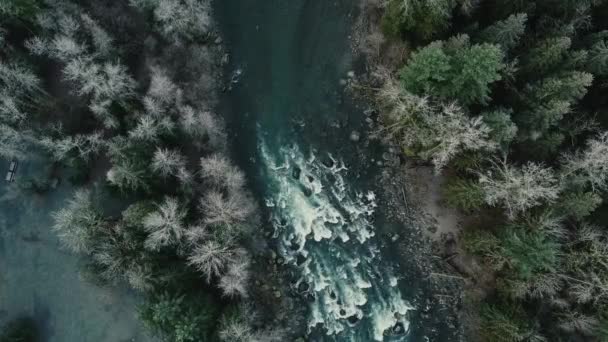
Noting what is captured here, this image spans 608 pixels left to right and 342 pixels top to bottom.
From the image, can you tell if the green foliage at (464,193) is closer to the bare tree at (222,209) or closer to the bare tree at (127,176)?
the bare tree at (222,209)

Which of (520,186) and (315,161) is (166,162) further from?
(520,186)

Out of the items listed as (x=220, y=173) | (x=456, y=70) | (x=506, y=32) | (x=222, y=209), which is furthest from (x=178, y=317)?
(x=506, y=32)

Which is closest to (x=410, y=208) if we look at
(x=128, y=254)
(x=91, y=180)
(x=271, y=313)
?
(x=271, y=313)

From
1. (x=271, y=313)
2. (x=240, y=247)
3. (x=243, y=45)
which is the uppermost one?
(x=243, y=45)

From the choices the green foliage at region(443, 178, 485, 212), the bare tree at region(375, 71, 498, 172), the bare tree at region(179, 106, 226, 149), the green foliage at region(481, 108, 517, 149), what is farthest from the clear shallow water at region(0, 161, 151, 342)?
the green foliage at region(481, 108, 517, 149)

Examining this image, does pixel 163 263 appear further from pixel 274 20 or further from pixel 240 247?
pixel 274 20

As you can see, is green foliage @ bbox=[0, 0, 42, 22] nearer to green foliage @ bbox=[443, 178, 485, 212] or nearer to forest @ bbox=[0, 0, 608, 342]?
forest @ bbox=[0, 0, 608, 342]

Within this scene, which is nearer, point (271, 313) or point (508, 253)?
point (508, 253)
